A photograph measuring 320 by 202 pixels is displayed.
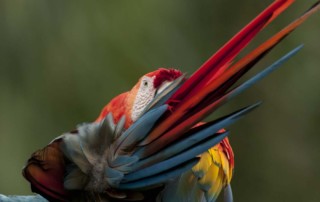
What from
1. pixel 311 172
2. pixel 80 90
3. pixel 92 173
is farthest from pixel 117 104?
pixel 311 172

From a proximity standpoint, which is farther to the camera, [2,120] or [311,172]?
[311,172]

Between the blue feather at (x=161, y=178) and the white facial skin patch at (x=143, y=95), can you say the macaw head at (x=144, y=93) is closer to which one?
the white facial skin patch at (x=143, y=95)

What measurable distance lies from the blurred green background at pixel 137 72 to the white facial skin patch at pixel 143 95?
59 cm

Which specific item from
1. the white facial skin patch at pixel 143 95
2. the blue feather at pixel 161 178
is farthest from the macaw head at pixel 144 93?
the blue feather at pixel 161 178

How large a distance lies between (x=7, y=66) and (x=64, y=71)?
14 centimetres

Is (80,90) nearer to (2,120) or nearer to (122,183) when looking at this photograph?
(2,120)

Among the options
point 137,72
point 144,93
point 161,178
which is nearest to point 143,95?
point 144,93

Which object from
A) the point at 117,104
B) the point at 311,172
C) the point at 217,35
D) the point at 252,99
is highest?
the point at 117,104

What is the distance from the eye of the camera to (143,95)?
94cm

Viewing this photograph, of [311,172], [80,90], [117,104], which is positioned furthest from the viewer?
Result: [311,172]

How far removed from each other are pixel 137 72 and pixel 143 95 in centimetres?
61

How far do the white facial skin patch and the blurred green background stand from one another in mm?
587

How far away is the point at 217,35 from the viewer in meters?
1.68

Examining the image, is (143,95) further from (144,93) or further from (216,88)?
(216,88)
